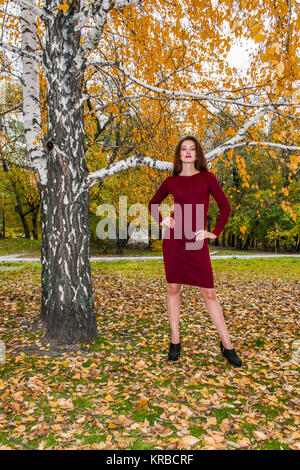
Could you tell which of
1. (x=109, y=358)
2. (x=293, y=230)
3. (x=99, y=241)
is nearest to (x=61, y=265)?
(x=109, y=358)

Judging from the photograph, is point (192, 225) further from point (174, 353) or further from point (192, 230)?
point (174, 353)

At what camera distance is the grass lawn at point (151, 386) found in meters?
2.47

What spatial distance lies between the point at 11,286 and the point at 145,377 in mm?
5719

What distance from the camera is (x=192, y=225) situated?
3379mm

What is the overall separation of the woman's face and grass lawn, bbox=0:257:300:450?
7.17 ft

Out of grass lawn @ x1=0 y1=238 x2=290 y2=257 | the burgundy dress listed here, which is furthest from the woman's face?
grass lawn @ x1=0 y1=238 x2=290 y2=257

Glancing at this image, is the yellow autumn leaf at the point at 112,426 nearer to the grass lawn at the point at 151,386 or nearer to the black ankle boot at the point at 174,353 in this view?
the grass lawn at the point at 151,386

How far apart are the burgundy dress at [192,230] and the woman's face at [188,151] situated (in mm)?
174

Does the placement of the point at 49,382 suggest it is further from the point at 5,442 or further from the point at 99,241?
the point at 99,241

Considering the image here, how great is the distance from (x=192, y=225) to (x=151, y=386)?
160 cm

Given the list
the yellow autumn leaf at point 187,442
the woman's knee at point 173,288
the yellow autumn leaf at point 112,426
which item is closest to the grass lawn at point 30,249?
the woman's knee at point 173,288

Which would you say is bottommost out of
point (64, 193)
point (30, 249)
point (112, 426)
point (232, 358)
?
point (112, 426)

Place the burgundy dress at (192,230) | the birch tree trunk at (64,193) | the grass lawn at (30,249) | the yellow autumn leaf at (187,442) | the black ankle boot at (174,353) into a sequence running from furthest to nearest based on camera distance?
1. the grass lawn at (30,249)
2. the birch tree trunk at (64,193)
3. the black ankle boot at (174,353)
4. the burgundy dress at (192,230)
5. the yellow autumn leaf at (187,442)

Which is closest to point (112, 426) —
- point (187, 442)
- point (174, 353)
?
point (187, 442)
